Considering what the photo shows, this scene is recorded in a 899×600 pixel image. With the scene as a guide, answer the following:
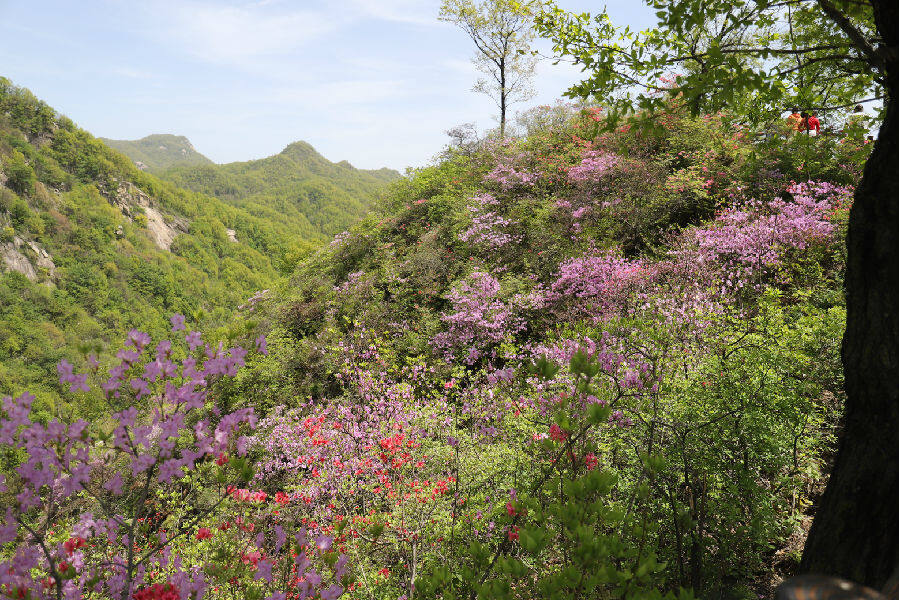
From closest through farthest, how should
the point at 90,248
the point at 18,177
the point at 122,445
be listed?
1. the point at 122,445
2. the point at 18,177
3. the point at 90,248

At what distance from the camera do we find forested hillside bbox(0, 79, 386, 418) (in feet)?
170

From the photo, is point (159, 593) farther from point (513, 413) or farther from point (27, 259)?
point (27, 259)

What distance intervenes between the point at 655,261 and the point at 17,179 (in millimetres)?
94156

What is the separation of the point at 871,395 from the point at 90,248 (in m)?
87.5

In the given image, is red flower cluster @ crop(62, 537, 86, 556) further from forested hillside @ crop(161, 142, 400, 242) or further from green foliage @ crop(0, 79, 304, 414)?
forested hillside @ crop(161, 142, 400, 242)

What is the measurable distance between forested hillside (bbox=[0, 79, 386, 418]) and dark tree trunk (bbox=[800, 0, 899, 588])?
2220 inches

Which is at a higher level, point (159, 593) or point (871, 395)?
point (871, 395)

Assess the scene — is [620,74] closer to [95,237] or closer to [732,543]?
[732,543]

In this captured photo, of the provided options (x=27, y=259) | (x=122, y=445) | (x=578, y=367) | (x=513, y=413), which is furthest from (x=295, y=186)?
(x=578, y=367)

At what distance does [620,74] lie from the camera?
277 cm

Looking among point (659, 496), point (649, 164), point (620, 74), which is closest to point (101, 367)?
point (620, 74)

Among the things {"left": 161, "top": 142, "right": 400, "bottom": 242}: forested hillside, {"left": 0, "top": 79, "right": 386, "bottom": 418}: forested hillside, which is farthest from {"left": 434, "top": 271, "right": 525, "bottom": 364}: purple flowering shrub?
{"left": 161, "top": 142, "right": 400, "bottom": 242}: forested hillside

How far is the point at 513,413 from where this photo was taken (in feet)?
16.1

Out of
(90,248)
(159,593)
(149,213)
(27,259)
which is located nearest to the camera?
(159,593)
